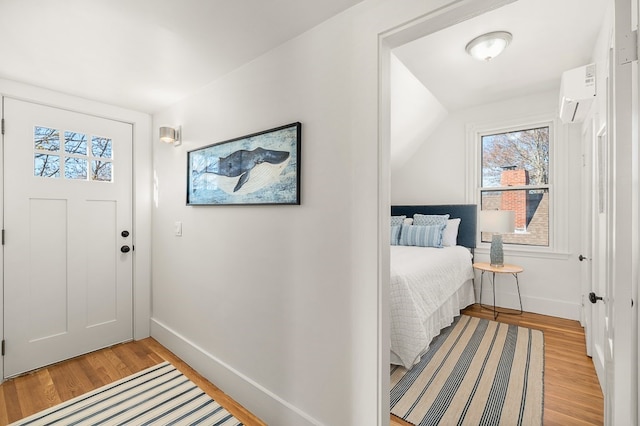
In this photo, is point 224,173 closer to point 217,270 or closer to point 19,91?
point 217,270

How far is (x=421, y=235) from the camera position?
373cm

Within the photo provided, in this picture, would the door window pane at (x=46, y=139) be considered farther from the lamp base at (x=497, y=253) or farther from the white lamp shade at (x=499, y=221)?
the lamp base at (x=497, y=253)

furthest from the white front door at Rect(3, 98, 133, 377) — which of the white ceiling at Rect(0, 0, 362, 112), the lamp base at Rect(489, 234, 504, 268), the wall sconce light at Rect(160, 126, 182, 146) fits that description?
the lamp base at Rect(489, 234, 504, 268)

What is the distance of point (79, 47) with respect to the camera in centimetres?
Answer: 177

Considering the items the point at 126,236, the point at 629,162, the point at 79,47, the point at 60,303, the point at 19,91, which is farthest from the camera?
the point at 126,236

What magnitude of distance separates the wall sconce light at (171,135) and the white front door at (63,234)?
650mm

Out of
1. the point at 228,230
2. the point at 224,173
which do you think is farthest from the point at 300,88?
the point at 228,230

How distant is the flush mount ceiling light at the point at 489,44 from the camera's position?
7.10 feet

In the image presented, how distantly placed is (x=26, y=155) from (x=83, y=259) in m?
0.95

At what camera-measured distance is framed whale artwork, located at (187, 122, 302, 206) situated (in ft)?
5.53

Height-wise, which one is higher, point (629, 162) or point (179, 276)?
point (629, 162)

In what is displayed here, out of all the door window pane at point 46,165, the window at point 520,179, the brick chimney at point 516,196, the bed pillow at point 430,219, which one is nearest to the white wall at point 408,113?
the window at point 520,179

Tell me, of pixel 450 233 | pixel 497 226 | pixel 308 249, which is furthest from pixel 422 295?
pixel 450 233

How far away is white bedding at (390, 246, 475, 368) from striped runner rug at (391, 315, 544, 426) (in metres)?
0.15
